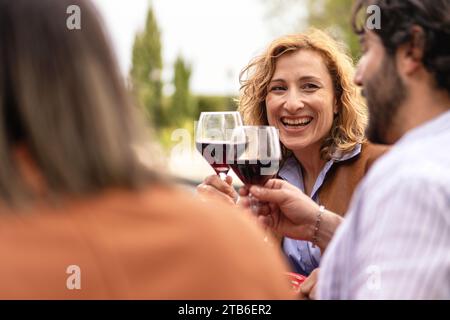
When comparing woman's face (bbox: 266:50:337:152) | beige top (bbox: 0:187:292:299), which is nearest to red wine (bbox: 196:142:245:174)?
woman's face (bbox: 266:50:337:152)

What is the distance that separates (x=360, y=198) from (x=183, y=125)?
26.1 meters

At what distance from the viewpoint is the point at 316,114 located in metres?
3.91

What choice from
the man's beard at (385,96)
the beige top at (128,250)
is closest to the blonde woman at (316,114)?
the man's beard at (385,96)

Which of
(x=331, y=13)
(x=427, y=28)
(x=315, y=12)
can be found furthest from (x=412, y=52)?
(x=315, y=12)

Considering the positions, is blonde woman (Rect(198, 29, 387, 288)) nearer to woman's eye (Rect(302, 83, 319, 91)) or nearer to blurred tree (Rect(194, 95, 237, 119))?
woman's eye (Rect(302, 83, 319, 91))

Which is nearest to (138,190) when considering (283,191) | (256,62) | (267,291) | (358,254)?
(267,291)

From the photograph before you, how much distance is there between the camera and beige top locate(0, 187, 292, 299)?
4.57ft

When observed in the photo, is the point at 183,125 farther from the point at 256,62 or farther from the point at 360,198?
the point at 360,198

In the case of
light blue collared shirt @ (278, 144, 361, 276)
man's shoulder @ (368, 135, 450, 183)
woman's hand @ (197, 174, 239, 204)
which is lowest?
light blue collared shirt @ (278, 144, 361, 276)

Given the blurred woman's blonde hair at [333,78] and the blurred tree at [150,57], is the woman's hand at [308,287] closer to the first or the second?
the blurred woman's blonde hair at [333,78]

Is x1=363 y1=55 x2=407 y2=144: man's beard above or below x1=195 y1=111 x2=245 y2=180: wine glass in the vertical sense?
above

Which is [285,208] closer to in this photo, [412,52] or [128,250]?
[412,52]

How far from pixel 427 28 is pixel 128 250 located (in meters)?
1.14

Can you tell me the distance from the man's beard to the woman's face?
1.73 m
